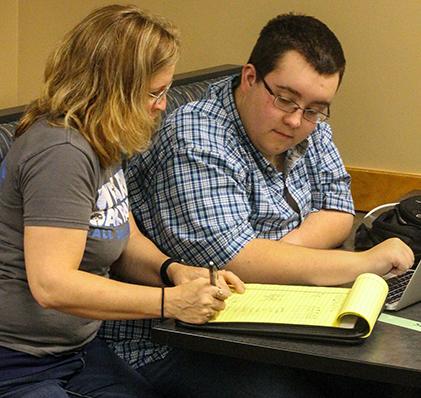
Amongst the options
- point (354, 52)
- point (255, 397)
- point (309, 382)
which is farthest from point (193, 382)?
point (354, 52)

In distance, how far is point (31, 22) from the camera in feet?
13.0

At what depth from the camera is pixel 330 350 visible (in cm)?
142

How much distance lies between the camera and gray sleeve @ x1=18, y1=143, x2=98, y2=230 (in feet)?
4.87

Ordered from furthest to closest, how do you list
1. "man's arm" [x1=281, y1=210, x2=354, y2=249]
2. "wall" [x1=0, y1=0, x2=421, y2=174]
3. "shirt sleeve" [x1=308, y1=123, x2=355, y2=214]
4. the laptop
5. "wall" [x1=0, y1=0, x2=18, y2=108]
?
1. "wall" [x1=0, y1=0, x2=18, y2=108]
2. "wall" [x1=0, y1=0, x2=421, y2=174]
3. "shirt sleeve" [x1=308, y1=123, x2=355, y2=214]
4. "man's arm" [x1=281, y1=210, x2=354, y2=249]
5. the laptop

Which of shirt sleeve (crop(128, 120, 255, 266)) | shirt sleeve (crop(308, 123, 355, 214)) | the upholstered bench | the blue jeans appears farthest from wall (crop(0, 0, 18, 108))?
the blue jeans

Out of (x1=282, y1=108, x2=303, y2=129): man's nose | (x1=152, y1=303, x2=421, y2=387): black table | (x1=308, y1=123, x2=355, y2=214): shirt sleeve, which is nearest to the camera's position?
(x1=152, y1=303, x2=421, y2=387): black table

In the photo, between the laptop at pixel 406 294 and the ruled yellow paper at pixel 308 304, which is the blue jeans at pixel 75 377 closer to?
the ruled yellow paper at pixel 308 304

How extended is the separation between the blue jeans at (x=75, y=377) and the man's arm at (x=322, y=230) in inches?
19.4


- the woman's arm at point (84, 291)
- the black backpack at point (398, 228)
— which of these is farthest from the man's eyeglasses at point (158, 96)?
the black backpack at point (398, 228)

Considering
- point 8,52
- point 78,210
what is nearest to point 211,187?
point 78,210

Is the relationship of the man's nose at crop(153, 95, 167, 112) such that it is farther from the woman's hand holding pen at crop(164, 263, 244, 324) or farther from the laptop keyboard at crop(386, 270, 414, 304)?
the laptop keyboard at crop(386, 270, 414, 304)

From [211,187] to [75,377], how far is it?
477 millimetres

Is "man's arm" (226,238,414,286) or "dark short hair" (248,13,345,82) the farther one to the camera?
"dark short hair" (248,13,345,82)

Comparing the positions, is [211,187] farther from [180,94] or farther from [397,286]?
[180,94]
